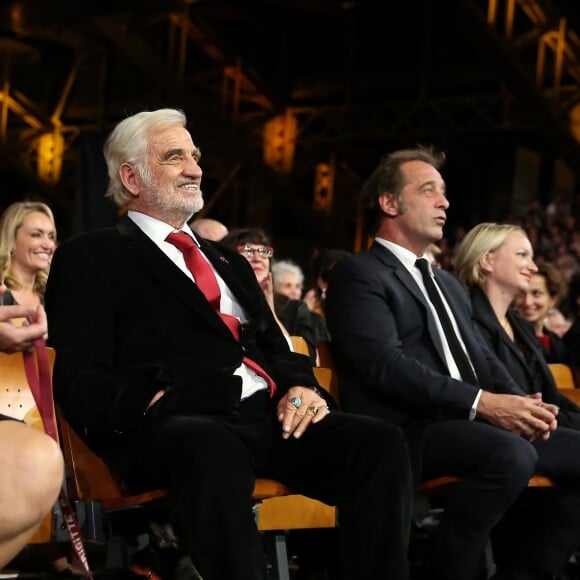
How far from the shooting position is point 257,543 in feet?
8.82

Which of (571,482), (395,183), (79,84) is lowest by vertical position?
(571,482)

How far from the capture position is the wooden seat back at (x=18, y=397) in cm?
313

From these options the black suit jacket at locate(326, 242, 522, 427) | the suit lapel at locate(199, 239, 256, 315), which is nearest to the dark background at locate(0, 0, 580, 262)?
the black suit jacket at locate(326, 242, 522, 427)

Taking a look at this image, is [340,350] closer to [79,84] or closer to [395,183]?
[395,183]

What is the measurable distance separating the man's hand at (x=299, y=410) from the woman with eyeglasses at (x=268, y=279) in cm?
105

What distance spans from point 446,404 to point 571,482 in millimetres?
582

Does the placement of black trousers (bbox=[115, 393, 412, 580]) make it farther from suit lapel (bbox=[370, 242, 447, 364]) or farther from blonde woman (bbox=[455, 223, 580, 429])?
blonde woman (bbox=[455, 223, 580, 429])

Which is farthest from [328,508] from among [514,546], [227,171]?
[227,171]

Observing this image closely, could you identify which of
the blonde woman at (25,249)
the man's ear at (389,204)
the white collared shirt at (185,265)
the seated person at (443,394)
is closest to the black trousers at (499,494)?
the seated person at (443,394)

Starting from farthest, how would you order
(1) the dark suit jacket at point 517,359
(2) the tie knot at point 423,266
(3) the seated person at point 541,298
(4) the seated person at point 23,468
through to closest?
(3) the seated person at point 541,298 < (1) the dark suit jacket at point 517,359 < (2) the tie knot at point 423,266 < (4) the seated person at point 23,468

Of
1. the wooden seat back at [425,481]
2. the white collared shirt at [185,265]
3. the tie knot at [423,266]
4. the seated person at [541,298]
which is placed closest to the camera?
the white collared shirt at [185,265]

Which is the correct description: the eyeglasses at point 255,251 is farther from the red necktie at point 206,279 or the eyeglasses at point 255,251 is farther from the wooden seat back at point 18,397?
the wooden seat back at point 18,397

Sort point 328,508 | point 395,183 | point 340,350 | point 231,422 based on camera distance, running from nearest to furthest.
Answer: point 231,422 < point 328,508 < point 340,350 < point 395,183

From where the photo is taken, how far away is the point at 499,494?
3.46 metres
